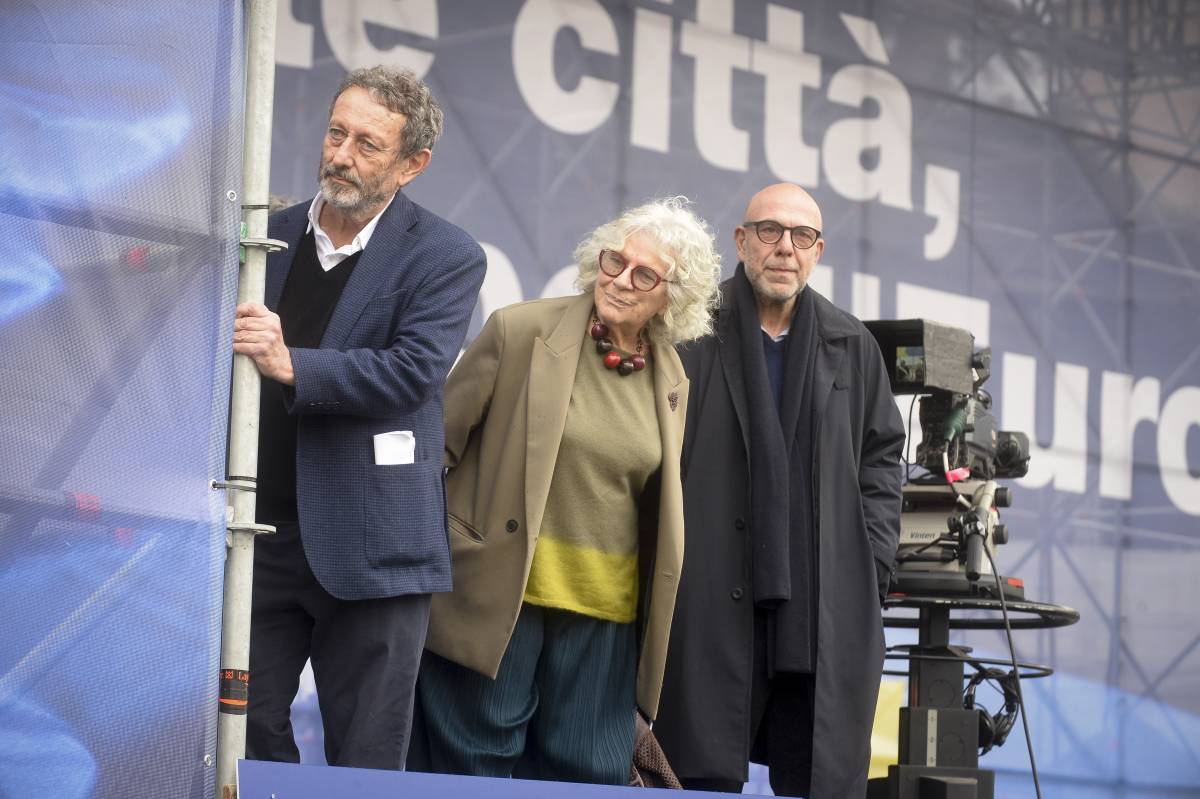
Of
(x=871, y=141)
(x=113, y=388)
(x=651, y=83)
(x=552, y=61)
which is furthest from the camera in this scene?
(x=871, y=141)

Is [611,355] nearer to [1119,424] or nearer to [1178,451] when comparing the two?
[1119,424]

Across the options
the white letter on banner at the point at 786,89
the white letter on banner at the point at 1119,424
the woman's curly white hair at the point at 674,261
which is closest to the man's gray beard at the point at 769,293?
the woman's curly white hair at the point at 674,261

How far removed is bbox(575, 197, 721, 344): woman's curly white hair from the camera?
2.68 metres

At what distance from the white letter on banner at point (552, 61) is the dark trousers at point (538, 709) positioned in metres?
3.32

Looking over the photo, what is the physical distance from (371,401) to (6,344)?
0.52 m

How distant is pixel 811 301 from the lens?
3.11m

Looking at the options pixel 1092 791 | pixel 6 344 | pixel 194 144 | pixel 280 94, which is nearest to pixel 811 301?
pixel 194 144

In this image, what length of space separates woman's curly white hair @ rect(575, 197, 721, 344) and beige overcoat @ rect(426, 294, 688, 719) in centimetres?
6

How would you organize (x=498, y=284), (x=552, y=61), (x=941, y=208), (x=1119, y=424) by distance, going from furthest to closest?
(x=1119, y=424) < (x=941, y=208) < (x=552, y=61) < (x=498, y=284)

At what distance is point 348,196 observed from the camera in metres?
2.26

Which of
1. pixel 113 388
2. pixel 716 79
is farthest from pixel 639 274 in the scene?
pixel 716 79

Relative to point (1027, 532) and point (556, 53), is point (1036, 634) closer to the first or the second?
point (1027, 532)

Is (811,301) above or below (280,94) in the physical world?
below

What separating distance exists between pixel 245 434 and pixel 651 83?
13.6 feet
